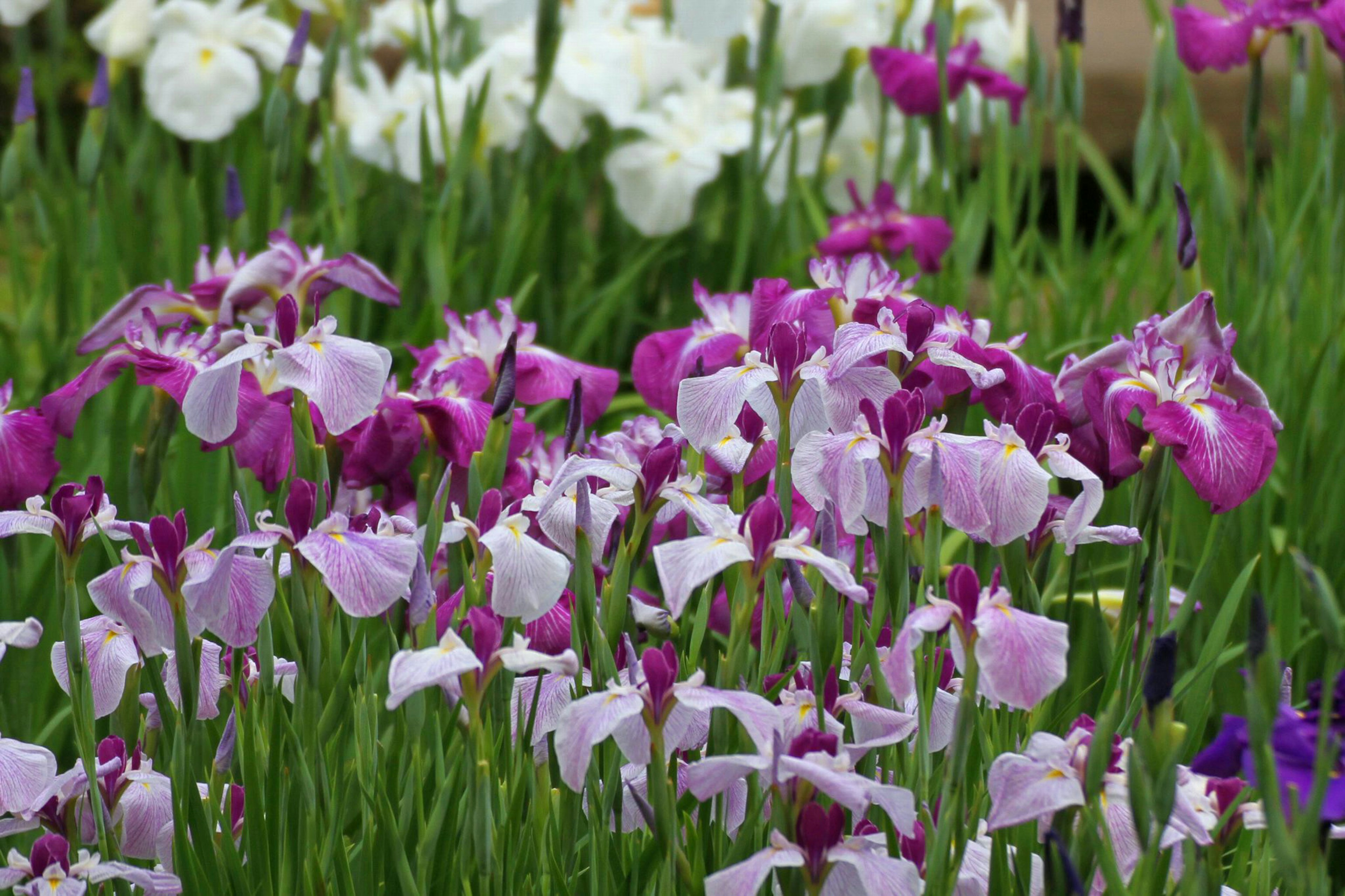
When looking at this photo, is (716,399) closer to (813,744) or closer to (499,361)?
(813,744)

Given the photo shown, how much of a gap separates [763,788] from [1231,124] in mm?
5353

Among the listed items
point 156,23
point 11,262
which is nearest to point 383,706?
point 11,262

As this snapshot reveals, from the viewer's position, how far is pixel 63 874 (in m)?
0.99

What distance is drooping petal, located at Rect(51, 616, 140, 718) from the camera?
3.49 feet

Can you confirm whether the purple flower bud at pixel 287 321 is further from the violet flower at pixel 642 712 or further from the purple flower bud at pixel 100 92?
the purple flower bud at pixel 100 92

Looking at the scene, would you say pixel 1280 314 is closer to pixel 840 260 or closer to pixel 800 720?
pixel 840 260

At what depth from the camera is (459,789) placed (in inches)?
40.6

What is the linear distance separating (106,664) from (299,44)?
4.24 feet

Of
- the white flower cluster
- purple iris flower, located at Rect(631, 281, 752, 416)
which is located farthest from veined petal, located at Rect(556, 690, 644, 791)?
the white flower cluster

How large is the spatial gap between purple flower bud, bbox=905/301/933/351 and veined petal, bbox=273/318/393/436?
41 centimetres

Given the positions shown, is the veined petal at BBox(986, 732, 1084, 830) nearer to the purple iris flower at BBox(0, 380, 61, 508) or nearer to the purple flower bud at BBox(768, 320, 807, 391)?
the purple flower bud at BBox(768, 320, 807, 391)

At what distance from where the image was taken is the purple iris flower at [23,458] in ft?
4.11

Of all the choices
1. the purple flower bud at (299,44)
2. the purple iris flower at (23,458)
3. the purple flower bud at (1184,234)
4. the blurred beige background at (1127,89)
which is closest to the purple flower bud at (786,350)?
the purple flower bud at (1184,234)

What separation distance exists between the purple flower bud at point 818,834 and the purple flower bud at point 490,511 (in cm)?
31
